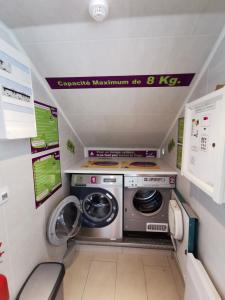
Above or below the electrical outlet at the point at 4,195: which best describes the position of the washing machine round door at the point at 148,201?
below

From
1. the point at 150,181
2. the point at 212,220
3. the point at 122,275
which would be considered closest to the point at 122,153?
the point at 150,181

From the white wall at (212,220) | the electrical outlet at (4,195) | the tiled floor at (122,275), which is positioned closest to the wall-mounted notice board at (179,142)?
the white wall at (212,220)

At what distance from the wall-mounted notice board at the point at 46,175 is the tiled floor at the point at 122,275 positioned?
0.82m

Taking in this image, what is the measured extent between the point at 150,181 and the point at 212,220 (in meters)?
0.77

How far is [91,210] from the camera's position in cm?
189

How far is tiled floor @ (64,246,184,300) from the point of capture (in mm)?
1322

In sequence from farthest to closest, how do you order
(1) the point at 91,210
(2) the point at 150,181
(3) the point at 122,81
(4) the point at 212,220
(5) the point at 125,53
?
(1) the point at 91,210, (2) the point at 150,181, (3) the point at 122,81, (5) the point at 125,53, (4) the point at 212,220

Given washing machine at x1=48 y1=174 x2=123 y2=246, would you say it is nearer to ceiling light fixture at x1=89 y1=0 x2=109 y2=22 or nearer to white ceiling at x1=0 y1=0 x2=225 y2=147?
white ceiling at x1=0 y1=0 x2=225 y2=147

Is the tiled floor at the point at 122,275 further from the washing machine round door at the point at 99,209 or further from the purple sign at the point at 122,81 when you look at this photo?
the purple sign at the point at 122,81

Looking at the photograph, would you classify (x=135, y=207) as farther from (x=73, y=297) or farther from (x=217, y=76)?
(x=217, y=76)

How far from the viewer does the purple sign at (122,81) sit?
123cm

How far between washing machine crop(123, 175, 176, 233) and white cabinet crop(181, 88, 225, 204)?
66 centimetres

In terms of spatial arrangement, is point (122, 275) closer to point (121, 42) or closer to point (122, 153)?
Answer: point (122, 153)

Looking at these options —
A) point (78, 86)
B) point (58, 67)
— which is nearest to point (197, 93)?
point (78, 86)
